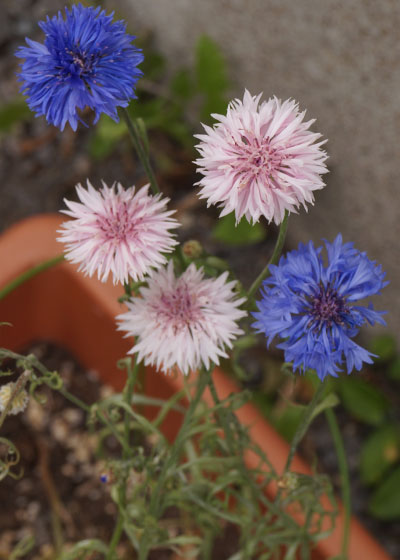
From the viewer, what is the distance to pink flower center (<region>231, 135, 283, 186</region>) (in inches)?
13.9

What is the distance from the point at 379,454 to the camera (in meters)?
0.97

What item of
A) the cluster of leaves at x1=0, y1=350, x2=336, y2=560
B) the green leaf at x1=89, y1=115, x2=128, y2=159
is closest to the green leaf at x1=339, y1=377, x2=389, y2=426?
the cluster of leaves at x1=0, y1=350, x2=336, y2=560

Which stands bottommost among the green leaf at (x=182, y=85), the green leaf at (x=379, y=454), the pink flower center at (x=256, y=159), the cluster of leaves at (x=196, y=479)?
the cluster of leaves at (x=196, y=479)

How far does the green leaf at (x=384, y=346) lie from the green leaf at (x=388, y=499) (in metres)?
0.16

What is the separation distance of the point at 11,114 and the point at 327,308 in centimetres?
87

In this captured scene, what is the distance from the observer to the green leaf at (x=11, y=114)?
110 centimetres

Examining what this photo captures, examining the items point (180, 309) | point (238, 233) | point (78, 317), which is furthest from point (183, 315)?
point (238, 233)

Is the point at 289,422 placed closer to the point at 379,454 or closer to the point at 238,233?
the point at 379,454

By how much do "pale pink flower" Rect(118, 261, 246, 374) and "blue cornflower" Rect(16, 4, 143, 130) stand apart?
0.10 meters

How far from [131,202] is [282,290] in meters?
0.10

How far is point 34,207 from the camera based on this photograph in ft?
3.96

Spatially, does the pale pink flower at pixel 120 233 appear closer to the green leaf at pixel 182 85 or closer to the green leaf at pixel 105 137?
the green leaf at pixel 105 137

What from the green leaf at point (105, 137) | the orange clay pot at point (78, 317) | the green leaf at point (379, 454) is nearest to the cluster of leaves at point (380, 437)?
the green leaf at point (379, 454)

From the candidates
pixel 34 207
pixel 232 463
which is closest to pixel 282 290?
pixel 232 463
